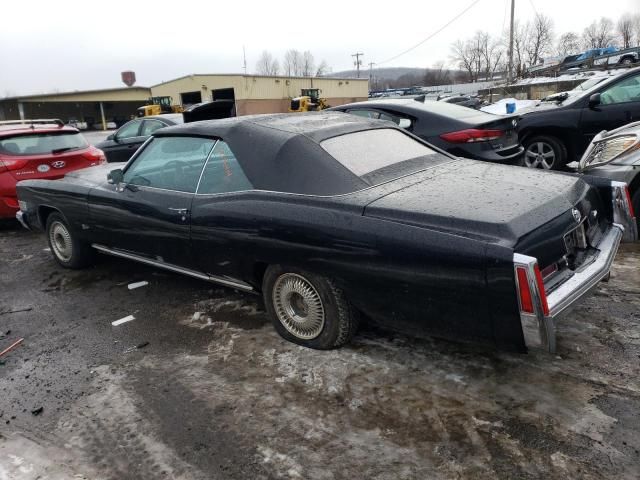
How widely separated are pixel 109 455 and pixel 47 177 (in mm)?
5788

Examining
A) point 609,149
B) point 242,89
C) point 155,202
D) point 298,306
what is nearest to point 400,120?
point 609,149

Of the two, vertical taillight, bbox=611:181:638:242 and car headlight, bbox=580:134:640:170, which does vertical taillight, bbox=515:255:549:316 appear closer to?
vertical taillight, bbox=611:181:638:242

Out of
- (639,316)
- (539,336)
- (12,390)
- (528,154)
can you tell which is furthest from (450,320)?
(528,154)

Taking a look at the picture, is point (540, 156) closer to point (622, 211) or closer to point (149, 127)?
point (622, 211)

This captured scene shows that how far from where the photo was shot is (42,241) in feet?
22.2

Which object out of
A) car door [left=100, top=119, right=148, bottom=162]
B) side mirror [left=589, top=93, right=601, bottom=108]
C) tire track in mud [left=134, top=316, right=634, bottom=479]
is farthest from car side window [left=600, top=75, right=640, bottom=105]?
car door [left=100, top=119, right=148, bottom=162]

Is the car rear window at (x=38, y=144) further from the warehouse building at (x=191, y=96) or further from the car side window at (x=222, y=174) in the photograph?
the warehouse building at (x=191, y=96)

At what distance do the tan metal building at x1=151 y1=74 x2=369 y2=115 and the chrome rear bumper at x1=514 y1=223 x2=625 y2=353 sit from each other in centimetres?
3402

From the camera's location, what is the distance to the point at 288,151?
3299 mm

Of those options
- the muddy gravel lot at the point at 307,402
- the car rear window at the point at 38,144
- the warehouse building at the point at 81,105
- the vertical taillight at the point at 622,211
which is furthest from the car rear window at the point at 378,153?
the warehouse building at the point at 81,105

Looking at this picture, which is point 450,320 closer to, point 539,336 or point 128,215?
point 539,336

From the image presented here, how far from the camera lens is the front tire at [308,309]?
3.08m

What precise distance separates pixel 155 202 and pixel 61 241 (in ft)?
6.61

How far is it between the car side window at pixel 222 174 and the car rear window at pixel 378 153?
0.62 meters
